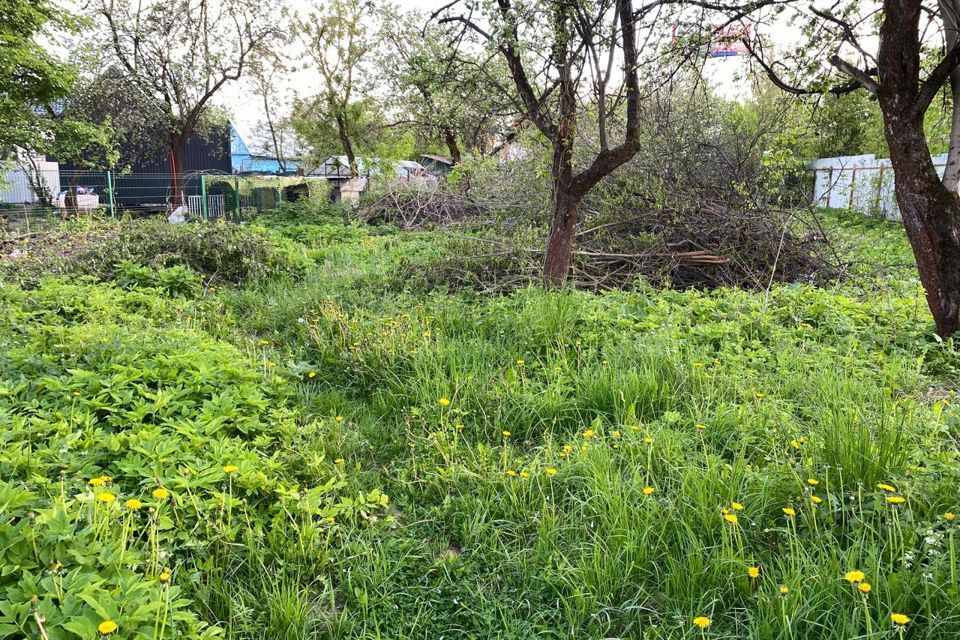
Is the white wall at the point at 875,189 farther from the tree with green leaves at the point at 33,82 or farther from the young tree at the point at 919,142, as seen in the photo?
the tree with green leaves at the point at 33,82

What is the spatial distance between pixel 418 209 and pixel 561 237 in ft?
31.8

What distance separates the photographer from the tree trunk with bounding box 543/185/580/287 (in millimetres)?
6742

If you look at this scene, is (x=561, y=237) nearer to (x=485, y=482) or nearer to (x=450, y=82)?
(x=450, y=82)

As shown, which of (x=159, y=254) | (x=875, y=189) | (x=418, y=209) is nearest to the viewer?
(x=159, y=254)

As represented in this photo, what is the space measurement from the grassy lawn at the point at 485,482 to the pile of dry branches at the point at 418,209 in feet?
35.1

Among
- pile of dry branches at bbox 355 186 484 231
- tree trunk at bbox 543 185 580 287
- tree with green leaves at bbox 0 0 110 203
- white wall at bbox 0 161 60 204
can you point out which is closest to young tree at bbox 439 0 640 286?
tree trunk at bbox 543 185 580 287

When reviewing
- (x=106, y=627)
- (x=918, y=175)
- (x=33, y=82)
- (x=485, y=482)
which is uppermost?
(x=33, y=82)

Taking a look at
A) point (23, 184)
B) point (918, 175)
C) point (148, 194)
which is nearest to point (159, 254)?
point (918, 175)

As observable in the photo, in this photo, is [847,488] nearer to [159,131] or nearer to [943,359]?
[943,359]

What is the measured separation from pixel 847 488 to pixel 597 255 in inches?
217

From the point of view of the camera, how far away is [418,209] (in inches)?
631

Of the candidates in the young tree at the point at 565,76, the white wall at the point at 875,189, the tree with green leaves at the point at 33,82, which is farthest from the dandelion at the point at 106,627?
the white wall at the point at 875,189

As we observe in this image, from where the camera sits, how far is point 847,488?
2.62 m

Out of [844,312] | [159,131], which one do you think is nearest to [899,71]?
[844,312]
